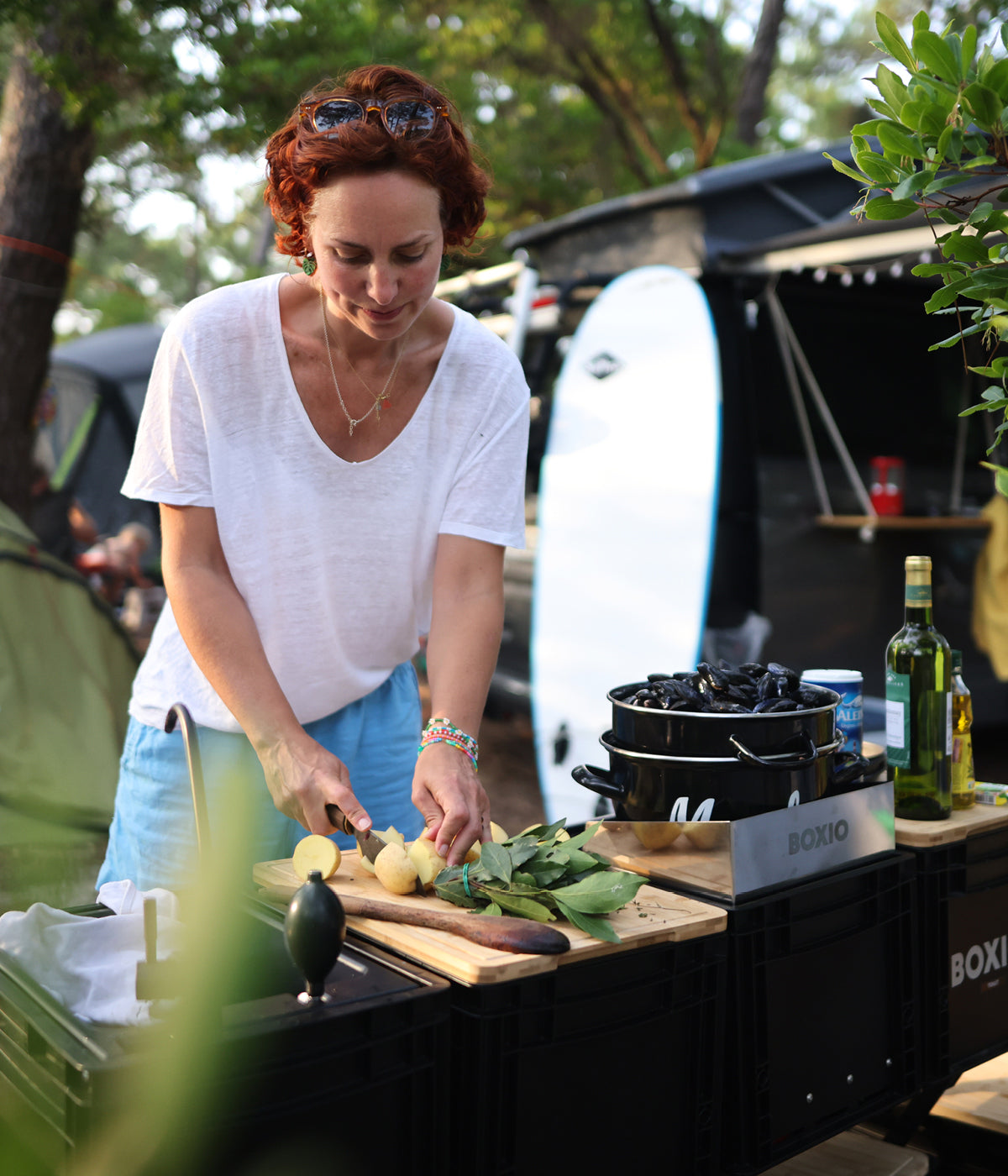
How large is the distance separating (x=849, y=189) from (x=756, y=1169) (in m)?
4.94

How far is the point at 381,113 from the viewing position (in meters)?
1.54

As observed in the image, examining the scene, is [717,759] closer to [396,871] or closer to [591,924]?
[591,924]

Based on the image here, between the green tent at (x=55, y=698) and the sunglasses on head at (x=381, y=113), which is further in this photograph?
the green tent at (x=55, y=698)

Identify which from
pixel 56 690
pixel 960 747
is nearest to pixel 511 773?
pixel 56 690

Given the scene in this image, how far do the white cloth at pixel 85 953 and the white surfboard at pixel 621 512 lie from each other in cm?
352

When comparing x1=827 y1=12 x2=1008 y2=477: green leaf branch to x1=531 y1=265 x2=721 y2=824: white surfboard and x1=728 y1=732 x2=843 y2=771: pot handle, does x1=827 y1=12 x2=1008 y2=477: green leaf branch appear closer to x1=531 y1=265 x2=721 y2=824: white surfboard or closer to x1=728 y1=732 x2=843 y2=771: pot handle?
x1=728 y1=732 x2=843 y2=771: pot handle

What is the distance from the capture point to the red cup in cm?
561

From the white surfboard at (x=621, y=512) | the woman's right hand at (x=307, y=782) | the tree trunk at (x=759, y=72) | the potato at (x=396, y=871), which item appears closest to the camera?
the potato at (x=396, y=871)

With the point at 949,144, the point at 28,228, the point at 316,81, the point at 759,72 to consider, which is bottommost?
the point at 949,144

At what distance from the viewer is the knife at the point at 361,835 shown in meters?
1.46

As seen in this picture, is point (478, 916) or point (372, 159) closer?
point (478, 916)

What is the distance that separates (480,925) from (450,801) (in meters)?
0.28

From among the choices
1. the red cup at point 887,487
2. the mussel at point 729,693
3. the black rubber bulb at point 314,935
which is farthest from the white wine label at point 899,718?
the red cup at point 887,487

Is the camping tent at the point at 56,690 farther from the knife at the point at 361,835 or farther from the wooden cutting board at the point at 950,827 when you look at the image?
the wooden cutting board at the point at 950,827
